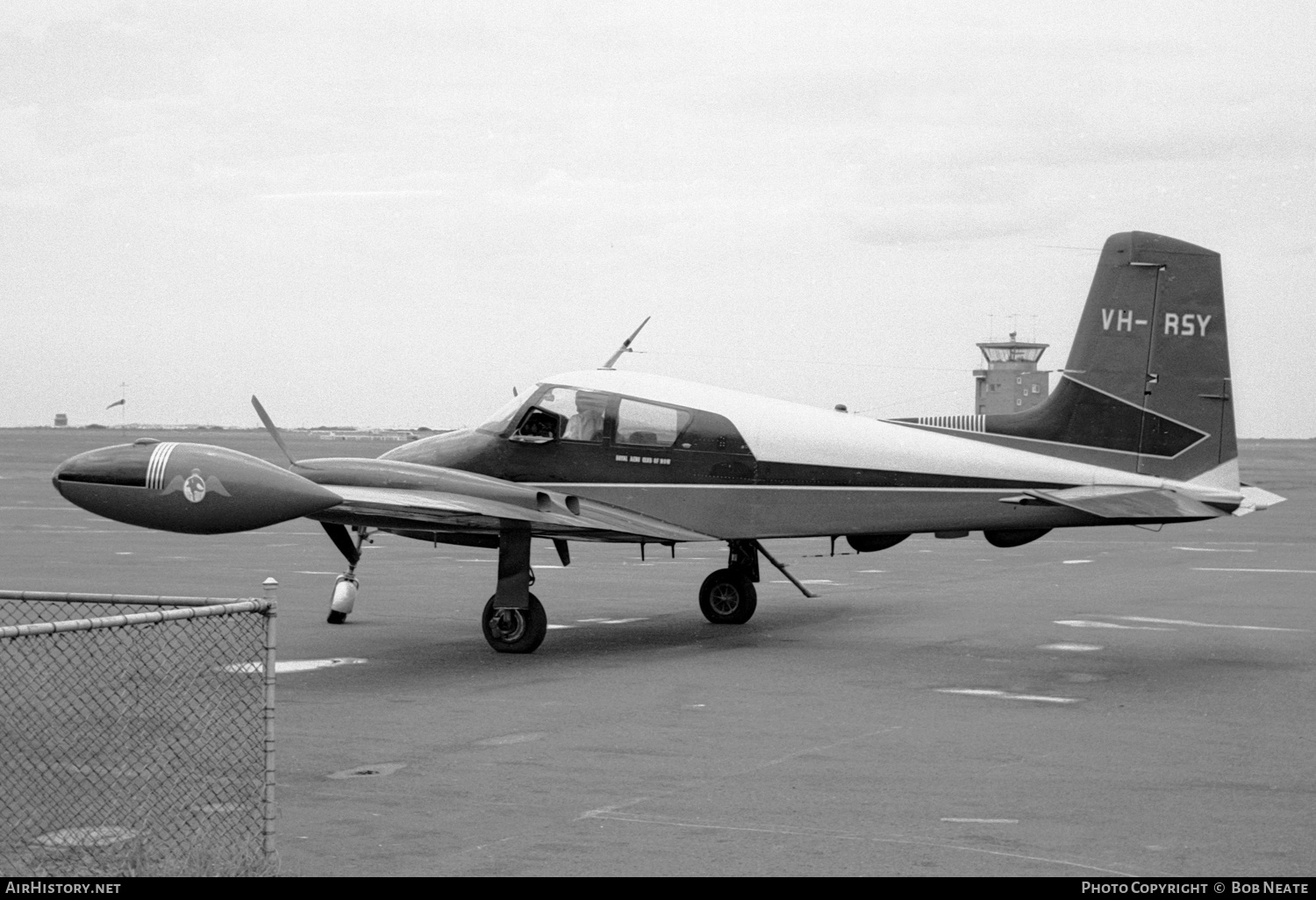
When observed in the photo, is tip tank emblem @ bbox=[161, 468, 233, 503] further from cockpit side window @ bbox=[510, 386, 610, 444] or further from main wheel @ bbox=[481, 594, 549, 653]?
cockpit side window @ bbox=[510, 386, 610, 444]

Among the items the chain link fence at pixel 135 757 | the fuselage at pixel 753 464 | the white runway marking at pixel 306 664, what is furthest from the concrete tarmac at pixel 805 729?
the fuselage at pixel 753 464

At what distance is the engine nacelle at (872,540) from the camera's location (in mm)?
15461

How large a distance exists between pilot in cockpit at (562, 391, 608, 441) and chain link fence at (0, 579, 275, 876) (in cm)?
405

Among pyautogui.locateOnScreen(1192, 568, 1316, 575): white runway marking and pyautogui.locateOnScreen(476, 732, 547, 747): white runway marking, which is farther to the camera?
pyautogui.locateOnScreen(1192, 568, 1316, 575): white runway marking

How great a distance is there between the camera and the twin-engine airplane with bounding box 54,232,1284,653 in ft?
48.3

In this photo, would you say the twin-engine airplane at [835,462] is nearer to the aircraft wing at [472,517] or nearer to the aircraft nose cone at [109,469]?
the aircraft wing at [472,517]

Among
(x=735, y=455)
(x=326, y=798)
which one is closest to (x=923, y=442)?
(x=735, y=455)

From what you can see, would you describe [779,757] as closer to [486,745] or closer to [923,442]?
[486,745]

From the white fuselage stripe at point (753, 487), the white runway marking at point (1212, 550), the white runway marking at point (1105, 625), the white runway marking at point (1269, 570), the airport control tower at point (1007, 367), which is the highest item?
the airport control tower at point (1007, 367)

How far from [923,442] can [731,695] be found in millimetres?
4213

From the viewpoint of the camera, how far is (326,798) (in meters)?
8.59

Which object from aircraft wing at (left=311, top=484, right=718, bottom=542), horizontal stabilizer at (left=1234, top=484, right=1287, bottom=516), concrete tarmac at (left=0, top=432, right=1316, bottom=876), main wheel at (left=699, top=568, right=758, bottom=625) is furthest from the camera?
main wheel at (left=699, top=568, right=758, bottom=625)

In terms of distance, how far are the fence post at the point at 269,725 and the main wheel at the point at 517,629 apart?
298 inches

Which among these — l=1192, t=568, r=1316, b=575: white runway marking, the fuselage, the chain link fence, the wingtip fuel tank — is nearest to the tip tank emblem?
the wingtip fuel tank
